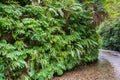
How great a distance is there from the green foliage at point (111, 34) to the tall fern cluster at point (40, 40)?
8426mm

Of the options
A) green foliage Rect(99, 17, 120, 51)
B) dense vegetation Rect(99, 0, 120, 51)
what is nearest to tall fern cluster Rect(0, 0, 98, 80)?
dense vegetation Rect(99, 0, 120, 51)

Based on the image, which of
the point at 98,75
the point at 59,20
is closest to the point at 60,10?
the point at 59,20

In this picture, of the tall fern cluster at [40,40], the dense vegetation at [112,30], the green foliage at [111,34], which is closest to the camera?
the tall fern cluster at [40,40]

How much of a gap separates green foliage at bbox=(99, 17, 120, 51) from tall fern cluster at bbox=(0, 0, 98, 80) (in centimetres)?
843

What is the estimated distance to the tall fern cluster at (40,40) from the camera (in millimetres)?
5780

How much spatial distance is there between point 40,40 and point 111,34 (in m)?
12.6

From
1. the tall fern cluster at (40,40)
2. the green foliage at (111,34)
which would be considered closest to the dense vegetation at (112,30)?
the green foliage at (111,34)

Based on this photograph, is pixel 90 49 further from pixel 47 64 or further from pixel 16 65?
pixel 16 65

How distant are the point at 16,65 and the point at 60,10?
122 inches

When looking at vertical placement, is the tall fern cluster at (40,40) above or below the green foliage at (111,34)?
above

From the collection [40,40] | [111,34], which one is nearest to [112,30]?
[111,34]

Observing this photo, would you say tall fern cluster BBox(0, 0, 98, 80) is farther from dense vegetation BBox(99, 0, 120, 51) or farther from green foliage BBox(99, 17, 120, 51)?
green foliage BBox(99, 17, 120, 51)

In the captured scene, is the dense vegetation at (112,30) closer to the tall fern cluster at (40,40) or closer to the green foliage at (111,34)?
the green foliage at (111,34)

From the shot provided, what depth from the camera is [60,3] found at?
809cm
